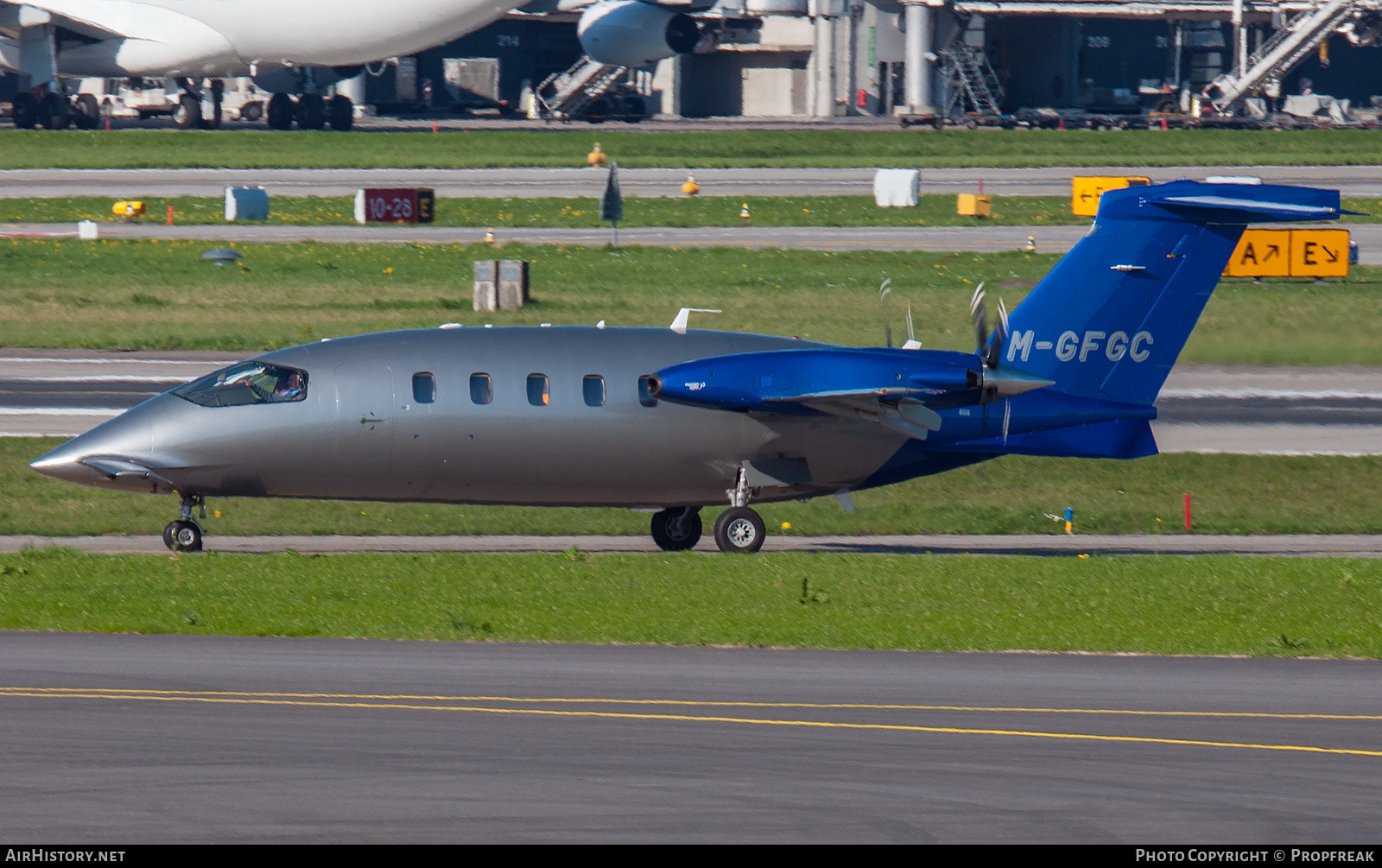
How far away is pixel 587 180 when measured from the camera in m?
78.8

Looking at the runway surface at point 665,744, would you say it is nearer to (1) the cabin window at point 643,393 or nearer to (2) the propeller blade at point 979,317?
(2) the propeller blade at point 979,317

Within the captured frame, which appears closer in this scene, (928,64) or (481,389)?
(481,389)

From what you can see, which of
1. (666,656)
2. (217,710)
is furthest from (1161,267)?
(217,710)

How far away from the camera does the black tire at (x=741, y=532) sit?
2519cm

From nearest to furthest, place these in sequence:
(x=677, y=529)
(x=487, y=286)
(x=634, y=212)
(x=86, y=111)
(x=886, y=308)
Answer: (x=886, y=308) < (x=677, y=529) < (x=487, y=286) < (x=634, y=212) < (x=86, y=111)

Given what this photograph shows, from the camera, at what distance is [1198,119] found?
355 feet

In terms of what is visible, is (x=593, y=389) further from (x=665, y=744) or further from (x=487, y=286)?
(x=487, y=286)

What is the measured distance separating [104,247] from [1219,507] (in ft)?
132

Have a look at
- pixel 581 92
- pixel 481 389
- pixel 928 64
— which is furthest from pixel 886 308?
pixel 581 92

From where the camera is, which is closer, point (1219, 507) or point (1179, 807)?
point (1179, 807)

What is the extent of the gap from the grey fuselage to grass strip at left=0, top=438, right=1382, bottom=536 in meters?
3.04

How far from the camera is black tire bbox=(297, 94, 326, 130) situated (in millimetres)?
96875

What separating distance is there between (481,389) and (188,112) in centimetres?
7957

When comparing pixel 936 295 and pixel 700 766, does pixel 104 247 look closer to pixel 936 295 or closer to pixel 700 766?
pixel 936 295
